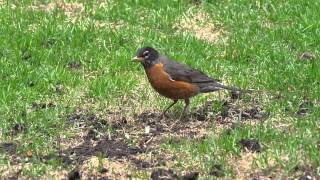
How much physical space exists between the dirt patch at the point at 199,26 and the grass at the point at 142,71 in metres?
0.05

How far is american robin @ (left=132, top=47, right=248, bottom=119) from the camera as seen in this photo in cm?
857

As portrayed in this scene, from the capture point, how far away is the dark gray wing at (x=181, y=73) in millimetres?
8672

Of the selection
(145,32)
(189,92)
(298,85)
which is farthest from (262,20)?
(189,92)

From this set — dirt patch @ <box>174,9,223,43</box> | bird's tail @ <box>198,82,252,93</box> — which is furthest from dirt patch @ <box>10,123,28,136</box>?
dirt patch @ <box>174,9,223,43</box>

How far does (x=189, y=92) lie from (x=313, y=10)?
13.9 ft

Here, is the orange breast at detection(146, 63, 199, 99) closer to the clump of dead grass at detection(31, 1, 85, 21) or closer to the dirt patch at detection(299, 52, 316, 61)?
the dirt patch at detection(299, 52, 316, 61)

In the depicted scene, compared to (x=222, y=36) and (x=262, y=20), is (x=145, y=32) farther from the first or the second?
(x=262, y=20)

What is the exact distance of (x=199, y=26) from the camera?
473 inches

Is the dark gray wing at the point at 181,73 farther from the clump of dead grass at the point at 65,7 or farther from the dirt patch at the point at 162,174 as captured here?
the clump of dead grass at the point at 65,7

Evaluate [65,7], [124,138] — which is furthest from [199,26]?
[124,138]

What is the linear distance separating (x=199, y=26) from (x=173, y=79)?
351 cm

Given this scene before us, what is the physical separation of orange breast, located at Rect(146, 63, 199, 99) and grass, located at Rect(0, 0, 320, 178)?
282 millimetres

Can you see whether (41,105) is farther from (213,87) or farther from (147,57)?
(213,87)

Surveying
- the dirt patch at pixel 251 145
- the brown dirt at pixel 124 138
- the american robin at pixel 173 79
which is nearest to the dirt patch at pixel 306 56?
the brown dirt at pixel 124 138
